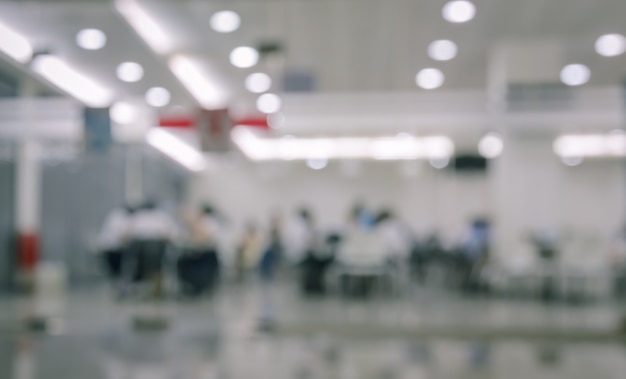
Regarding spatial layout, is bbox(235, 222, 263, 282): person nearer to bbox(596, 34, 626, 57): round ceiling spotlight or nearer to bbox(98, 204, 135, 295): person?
bbox(98, 204, 135, 295): person

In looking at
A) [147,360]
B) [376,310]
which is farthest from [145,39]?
[147,360]

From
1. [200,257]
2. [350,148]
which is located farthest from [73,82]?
[350,148]

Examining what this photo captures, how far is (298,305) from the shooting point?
8695 mm

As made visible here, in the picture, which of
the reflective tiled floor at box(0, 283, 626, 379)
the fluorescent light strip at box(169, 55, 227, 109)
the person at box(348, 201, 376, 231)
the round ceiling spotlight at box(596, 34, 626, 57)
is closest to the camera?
the reflective tiled floor at box(0, 283, 626, 379)

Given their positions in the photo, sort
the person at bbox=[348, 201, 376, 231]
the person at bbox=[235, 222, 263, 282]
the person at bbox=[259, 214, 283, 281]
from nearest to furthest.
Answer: the person at bbox=[348, 201, 376, 231], the person at bbox=[259, 214, 283, 281], the person at bbox=[235, 222, 263, 282]

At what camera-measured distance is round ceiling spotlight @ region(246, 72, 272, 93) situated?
10502 mm

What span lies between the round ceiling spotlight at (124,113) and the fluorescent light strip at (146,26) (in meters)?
0.96

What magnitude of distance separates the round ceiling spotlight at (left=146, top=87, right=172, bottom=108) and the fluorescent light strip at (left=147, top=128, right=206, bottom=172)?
446mm

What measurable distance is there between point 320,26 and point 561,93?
376 cm

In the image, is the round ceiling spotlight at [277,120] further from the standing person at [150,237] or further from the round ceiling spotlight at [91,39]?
the round ceiling spotlight at [91,39]

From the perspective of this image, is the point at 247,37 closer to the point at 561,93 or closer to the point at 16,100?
the point at 16,100

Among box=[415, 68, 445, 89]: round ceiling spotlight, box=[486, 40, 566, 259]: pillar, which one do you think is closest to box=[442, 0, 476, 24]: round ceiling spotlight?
box=[486, 40, 566, 259]: pillar

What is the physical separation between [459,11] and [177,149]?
5149 mm

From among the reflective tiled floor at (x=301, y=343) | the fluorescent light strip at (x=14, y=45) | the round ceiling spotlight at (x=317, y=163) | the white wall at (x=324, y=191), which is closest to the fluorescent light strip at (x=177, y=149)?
the white wall at (x=324, y=191)
